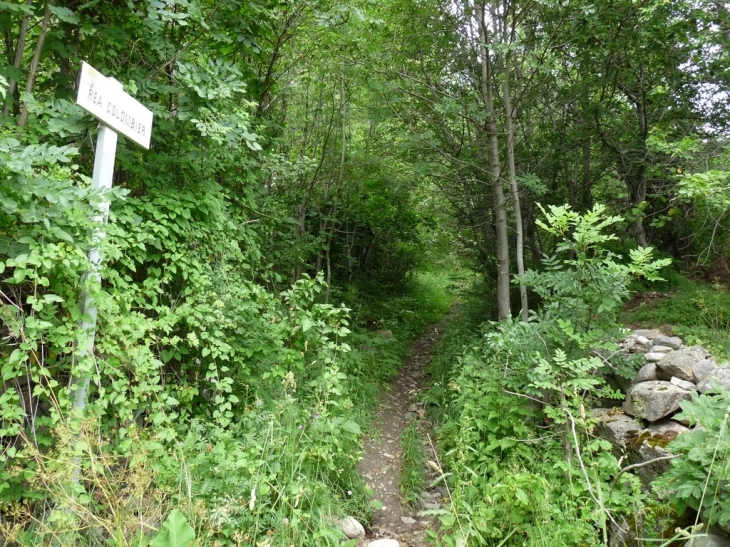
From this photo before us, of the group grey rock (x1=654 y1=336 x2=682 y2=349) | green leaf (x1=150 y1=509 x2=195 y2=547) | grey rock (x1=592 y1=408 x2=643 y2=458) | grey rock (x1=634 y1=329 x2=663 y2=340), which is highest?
grey rock (x1=634 y1=329 x2=663 y2=340)

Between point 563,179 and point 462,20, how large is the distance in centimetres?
362

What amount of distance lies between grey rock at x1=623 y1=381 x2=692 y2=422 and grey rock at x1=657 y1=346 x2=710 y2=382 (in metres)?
0.24

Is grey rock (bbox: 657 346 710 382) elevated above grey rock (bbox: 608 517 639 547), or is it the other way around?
grey rock (bbox: 657 346 710 382)

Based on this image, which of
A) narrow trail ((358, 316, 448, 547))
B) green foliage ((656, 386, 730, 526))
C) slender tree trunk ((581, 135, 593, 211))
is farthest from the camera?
slender tree trunk ((581, 135, 593, 211))

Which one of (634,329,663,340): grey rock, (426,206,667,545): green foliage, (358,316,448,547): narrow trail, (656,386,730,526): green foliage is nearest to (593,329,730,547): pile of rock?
(426,206,667,545): green foliage

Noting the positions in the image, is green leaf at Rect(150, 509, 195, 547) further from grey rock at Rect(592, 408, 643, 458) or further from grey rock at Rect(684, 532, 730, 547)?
grey rock at Rect(592, 408, 643, 458)

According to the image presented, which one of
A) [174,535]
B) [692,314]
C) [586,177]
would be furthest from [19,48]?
[586,177]

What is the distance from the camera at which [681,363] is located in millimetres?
4121

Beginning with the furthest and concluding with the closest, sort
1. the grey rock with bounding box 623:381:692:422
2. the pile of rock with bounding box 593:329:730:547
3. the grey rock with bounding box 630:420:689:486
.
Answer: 1. the grey rock with bounding box 623:381:692:422
2. the pile of rock with bounding box 593:329:730:547
3. the grey rock with bounding box 630:420:689:486

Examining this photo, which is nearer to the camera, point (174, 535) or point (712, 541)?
point (174, 535)

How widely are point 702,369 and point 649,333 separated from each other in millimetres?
1745

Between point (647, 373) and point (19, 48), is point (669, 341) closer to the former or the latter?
point (647, 373)

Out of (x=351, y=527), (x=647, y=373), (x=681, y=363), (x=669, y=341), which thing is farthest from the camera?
(x=669, y=341)

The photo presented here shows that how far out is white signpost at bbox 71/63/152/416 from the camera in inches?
90.8
